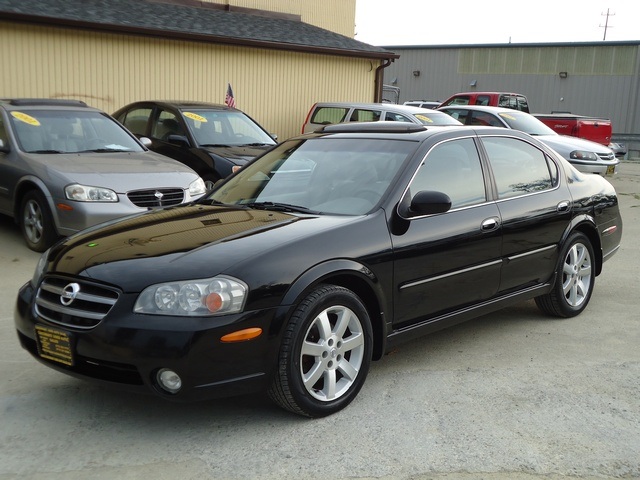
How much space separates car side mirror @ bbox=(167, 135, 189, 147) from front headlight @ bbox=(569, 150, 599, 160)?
770cm

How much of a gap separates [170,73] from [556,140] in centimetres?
763

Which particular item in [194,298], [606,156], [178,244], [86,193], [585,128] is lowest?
[606,156]

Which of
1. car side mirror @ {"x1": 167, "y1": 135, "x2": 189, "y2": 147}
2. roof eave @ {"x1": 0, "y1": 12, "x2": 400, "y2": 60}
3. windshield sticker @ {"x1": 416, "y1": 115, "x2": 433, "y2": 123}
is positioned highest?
roof eave @ {"x1": 0, "y1": 12, "x2": 400, "y2": 60}

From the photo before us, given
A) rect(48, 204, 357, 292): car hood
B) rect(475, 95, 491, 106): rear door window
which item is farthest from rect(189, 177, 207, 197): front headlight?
rect(475, 95, 491, 106): rear door window

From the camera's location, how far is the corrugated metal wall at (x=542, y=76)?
1277 inches

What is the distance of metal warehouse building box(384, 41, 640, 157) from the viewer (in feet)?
106

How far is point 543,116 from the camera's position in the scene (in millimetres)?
19641

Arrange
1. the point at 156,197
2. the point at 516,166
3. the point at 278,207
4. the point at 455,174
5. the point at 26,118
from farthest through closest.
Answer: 1. the point at 26,118
2. the point at 156,197
3. the point at 516,166
4. the point at 455,174
5. the point at 278,207

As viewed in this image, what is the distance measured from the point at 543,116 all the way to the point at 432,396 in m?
16.6

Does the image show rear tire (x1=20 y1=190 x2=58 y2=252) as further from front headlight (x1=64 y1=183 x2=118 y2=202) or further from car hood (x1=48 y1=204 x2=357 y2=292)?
car hood (x1=48 y1=204 x2=357 y2=292)

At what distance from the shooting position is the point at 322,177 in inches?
194

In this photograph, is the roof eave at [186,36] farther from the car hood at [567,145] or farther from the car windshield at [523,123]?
the car hood at [567,145]

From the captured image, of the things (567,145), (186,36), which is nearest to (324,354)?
(186,36)

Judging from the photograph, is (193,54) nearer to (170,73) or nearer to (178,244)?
(170,73)
